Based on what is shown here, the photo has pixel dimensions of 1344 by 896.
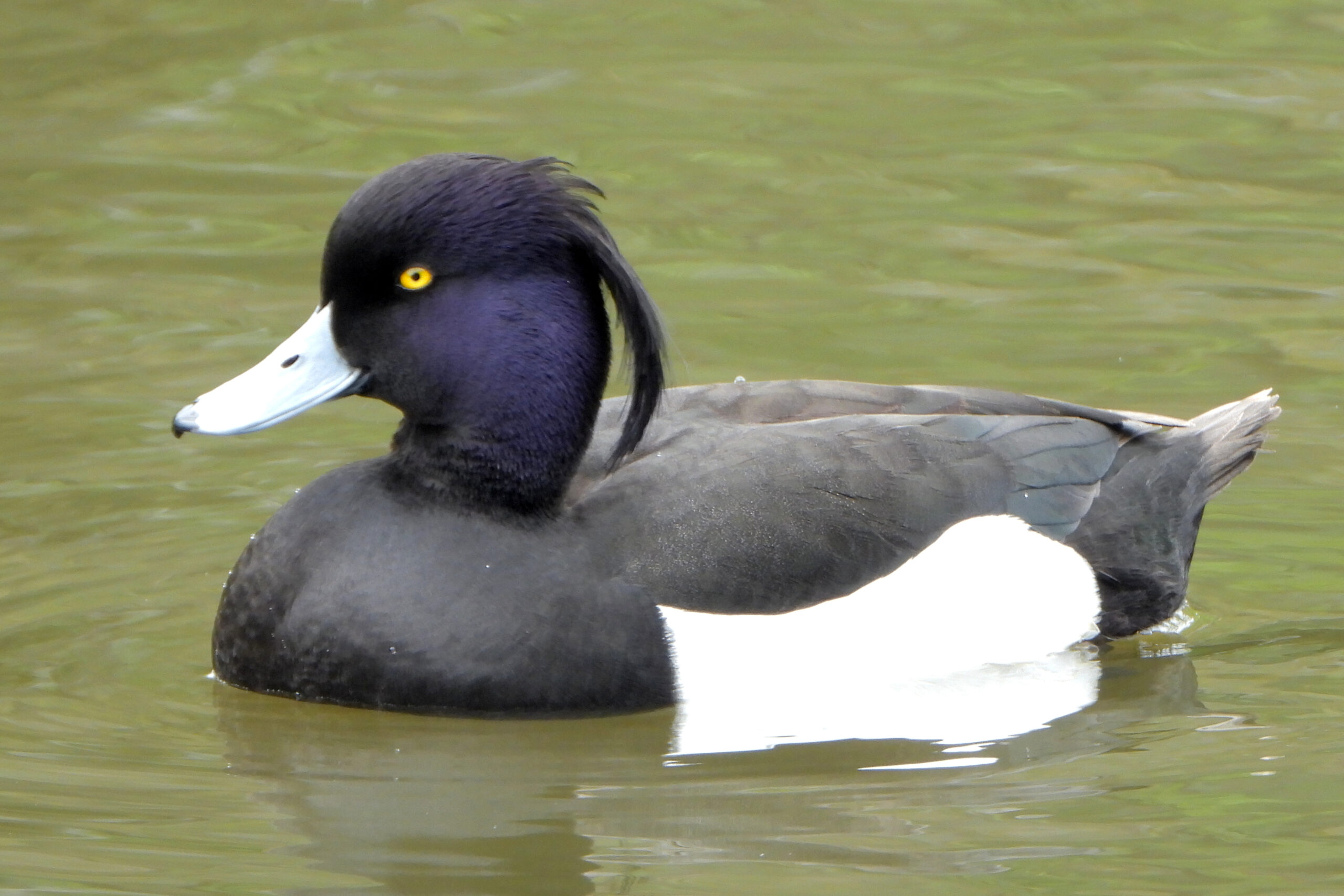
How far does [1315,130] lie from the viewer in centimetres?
940

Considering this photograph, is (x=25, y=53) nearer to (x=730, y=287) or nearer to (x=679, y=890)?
(x=730, y=287)

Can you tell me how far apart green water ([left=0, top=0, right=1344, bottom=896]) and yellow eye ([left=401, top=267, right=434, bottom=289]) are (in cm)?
106

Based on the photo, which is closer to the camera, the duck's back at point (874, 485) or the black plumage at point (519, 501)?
the black plumage at point (519, 501)

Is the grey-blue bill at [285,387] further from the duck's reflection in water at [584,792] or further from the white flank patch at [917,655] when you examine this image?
the white flank patch at [917,655]

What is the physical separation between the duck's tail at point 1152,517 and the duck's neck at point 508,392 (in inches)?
57.2

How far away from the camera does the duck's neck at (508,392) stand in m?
5.09

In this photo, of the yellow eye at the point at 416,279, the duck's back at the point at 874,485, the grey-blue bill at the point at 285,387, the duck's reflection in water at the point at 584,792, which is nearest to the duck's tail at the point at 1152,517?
the duck's back at the point at 874,485

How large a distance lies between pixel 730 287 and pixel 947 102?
2346mm

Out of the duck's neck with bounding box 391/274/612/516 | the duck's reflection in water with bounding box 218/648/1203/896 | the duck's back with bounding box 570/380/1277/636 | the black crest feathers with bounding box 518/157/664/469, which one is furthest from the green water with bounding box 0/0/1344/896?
the black crest feathers with bounding box 518/157/664/469

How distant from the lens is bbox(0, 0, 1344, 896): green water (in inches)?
174

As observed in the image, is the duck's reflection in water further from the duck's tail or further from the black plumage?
the duck's tail

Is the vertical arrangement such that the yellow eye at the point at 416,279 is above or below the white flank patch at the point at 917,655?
above

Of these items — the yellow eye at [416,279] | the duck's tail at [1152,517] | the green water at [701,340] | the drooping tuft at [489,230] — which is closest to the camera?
the green water at [701,340]

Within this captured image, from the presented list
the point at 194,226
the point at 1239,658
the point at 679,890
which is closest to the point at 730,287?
the point at 194,226
